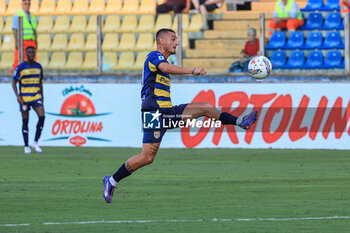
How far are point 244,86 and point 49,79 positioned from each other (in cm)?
483

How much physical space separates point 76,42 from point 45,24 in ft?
4.16

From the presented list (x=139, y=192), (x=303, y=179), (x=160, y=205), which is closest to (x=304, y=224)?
(x=160, y=205)

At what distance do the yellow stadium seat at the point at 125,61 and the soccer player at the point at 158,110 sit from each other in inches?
377

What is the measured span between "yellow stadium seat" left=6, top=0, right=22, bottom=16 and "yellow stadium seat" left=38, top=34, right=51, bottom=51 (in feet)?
9.93

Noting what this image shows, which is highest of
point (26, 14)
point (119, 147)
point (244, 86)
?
point (26, 14)

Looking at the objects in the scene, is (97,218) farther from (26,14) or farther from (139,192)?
(26,14)

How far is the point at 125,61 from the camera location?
64.5 ft

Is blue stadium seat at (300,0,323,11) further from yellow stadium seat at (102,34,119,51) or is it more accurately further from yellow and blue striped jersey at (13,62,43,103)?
yellow and blue striped jersey at (13,62,43,103)

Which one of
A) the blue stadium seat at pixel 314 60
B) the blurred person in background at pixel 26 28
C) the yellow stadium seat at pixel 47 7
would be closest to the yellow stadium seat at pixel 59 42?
the blurred person in background at pixel 26 28

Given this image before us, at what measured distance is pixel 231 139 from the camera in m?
18.2

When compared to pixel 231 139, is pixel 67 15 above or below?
above

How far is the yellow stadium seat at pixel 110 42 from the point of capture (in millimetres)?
19655

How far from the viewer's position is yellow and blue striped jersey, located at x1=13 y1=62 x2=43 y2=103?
1753cm

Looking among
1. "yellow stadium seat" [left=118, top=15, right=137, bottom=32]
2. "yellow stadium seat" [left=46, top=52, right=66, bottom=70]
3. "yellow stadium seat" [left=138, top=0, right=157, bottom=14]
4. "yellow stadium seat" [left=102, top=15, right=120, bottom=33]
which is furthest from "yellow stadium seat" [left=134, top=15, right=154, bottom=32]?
"yellow stadium seat" [left=46, top=52, right=66, bottom=70]
